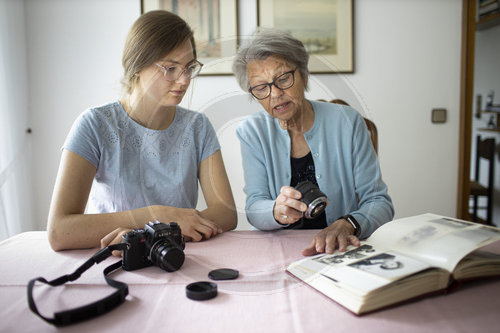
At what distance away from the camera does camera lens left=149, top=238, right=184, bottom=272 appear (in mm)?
750

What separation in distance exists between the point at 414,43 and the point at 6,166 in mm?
2565

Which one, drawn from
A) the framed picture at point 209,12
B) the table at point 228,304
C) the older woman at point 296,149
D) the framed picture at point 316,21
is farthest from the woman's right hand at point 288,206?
the framed picture at point 316,21

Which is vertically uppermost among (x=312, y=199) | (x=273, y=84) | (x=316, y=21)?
(x=316, y=21)

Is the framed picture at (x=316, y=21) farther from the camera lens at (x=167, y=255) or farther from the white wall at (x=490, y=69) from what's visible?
the camera lens at (x=167, y=255)

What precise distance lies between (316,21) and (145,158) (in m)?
1.59

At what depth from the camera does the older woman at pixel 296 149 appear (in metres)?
0.96

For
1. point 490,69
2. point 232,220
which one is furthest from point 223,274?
point 490,69

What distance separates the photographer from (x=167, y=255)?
749 mm

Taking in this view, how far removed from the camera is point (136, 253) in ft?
2.58

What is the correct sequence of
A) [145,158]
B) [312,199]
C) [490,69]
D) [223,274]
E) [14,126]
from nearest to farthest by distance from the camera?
[223,274] < [312,199] < [145,158] < [14,126] < [490,69]

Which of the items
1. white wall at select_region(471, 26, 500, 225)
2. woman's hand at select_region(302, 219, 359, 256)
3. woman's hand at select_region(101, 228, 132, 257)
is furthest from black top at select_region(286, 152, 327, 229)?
white wall at select_region(471, 26, 500, 225)

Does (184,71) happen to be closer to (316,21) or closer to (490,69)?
(316,21)

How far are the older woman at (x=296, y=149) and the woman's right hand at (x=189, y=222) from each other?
0.15 metres

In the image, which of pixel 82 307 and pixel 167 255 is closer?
pixel 82 307
